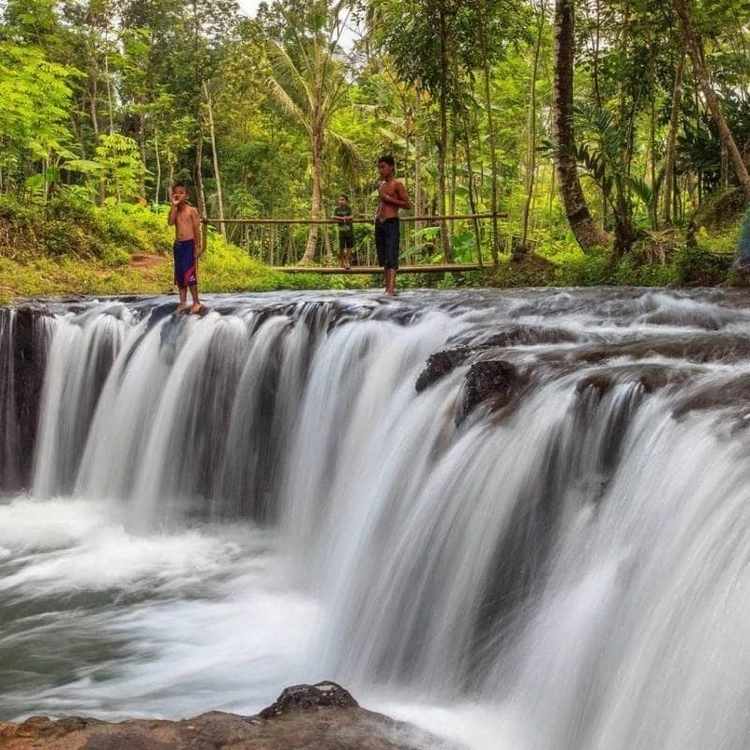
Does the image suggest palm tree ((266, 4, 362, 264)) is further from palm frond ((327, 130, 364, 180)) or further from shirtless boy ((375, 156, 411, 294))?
shirtless boy ((375, 156, 411, 294))

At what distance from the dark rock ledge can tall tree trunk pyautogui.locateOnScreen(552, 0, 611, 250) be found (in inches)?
427

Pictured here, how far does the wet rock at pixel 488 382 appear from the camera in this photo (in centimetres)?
528

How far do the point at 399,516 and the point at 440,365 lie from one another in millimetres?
1336

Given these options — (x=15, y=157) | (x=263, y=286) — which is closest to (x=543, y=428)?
(x=263, y=286)

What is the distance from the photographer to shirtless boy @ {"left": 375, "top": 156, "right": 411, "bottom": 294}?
10250mm

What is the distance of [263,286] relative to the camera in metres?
17.3

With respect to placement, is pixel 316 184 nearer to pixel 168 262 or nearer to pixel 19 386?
pixel 168 262

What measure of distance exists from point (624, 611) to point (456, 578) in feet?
4.05

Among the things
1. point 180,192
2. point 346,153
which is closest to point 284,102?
point 346,153

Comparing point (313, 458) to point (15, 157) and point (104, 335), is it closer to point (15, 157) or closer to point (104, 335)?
point (104, 335)

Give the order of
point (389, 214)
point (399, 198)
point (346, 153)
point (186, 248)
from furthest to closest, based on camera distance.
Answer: point (346, 153) < point (389, 214) < point (399, 198) < point (186, 248)

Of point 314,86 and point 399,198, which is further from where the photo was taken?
point 314,86

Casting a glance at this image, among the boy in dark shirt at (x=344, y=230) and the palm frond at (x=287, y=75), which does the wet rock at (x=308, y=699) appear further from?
the palm frond at (x=287, y=75)

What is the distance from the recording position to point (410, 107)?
25.6 m
